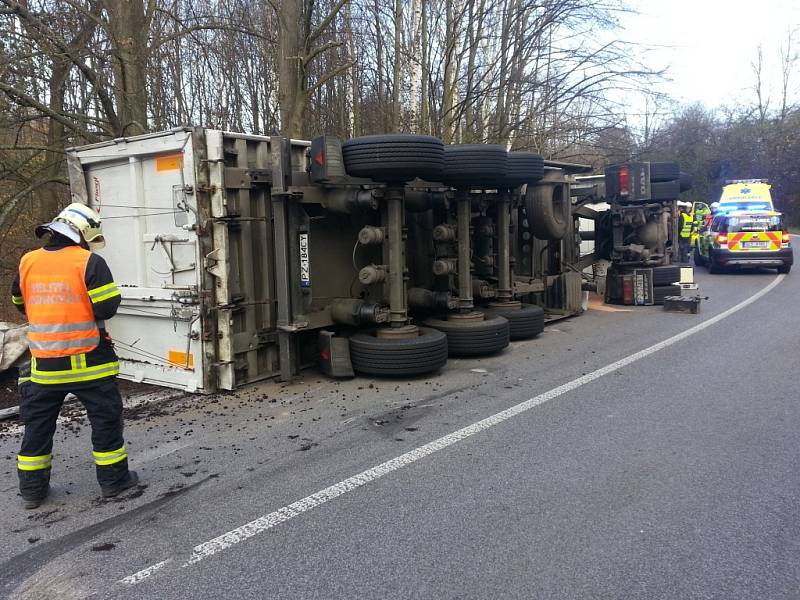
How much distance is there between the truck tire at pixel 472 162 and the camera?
733 cm

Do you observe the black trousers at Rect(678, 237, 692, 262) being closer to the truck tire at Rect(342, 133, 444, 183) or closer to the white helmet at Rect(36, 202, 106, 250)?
the truck tire at Rect(342, 133, 444, 183)

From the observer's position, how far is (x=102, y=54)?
32.2 feet

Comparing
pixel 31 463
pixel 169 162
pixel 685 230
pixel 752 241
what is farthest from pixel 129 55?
pixel 685 230

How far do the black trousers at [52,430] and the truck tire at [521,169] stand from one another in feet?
19.1

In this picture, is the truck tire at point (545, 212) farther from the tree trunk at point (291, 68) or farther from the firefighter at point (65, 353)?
the firefighter at point (65, 353)

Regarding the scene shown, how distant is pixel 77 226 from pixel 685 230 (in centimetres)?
2016

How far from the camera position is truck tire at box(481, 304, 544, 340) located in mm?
8672

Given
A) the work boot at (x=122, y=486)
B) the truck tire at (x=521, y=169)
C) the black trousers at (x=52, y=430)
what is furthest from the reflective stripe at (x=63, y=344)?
the truck tire at (x=521, y=169)

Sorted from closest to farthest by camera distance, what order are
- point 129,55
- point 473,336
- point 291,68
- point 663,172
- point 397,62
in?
point 473,336
point 129,55
point 291,68
point 663,172
point 397,62

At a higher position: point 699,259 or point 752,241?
point 752,241

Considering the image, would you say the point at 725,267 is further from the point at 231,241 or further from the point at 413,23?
the point at 231,241

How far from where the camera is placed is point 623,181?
11992mm

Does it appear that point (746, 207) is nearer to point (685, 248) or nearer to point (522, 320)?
point (685, 248)

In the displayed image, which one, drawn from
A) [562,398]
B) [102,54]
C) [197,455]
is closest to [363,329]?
[562,398]
